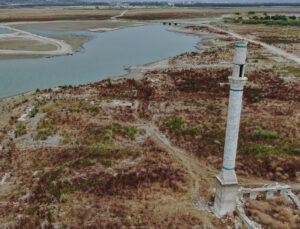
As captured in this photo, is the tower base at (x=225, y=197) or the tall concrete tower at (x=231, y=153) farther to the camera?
the tower base at (x=225, y=197)

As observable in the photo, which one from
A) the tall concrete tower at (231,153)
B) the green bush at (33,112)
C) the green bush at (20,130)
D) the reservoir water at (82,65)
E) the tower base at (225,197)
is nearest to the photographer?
the tall concrete tower at (231,153)

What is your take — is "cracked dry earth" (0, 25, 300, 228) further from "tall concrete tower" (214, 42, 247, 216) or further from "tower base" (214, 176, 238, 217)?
"tall concrete tower" (214, 42, 247, 216)

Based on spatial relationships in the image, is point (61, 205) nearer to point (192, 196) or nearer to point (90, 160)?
point (90, 160)

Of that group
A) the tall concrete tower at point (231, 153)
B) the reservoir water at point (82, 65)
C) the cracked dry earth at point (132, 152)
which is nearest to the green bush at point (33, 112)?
the cracked dry earth at point (132, 152)

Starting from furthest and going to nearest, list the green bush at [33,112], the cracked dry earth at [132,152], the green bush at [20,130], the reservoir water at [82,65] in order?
the reservoir water at [82,65] → the green bush at [33,112] → the green bush at [20,130] → the cracked dry earth at [132,152]

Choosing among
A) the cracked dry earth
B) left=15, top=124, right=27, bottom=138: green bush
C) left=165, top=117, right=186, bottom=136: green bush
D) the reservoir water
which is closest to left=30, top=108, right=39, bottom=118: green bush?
the cracked dry earth

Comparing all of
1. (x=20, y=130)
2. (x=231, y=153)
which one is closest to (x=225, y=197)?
(x=231, y=153)

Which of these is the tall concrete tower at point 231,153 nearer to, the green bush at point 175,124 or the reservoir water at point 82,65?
the green bush at point 175,124

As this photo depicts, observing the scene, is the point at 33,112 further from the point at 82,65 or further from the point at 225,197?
the point at 82,65
